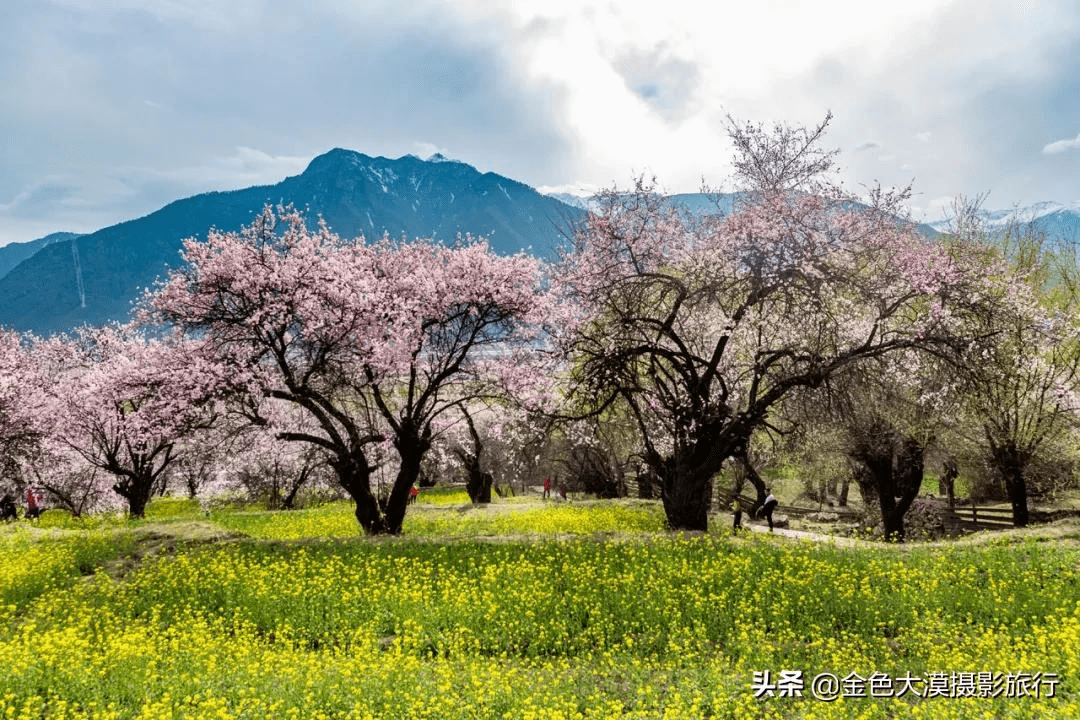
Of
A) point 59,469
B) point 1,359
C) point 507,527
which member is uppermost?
point 1,359

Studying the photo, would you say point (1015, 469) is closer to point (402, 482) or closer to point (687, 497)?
point (687, 497)

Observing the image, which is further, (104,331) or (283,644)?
(104,331)

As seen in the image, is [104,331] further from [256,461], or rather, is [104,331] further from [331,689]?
[331,689]

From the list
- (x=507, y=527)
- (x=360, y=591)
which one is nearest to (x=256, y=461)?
(x=507, y=527)

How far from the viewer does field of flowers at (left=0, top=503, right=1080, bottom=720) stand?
780 centimetres

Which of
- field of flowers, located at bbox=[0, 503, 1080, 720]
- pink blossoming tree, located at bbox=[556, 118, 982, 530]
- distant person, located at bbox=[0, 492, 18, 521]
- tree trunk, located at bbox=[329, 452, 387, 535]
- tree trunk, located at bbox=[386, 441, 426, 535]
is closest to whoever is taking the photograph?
field of flowers, located at bbox=[0, 503, 1080, 720]

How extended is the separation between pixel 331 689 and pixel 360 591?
469 cm

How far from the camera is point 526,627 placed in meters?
10.6

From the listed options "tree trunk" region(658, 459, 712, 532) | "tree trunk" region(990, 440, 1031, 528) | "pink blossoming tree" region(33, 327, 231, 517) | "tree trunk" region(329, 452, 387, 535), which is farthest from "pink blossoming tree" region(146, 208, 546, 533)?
"tree trunk" region(990, 440, 1031, 528)

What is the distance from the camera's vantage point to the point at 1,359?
2900 centimetres

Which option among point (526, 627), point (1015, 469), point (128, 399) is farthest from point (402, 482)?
point (1015, 469)

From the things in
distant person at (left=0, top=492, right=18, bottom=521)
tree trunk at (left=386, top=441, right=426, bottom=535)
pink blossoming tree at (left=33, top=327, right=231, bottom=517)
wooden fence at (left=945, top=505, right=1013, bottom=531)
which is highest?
pink blossoming tree at (left=33, top=327, right=231, bottom=517)

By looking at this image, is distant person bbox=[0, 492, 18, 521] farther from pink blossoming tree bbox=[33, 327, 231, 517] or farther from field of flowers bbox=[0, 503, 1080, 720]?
field of flowers bbox=[0, 503, 1080, 720]

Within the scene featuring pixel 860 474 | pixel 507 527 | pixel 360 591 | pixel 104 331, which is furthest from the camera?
pixel 104 331
